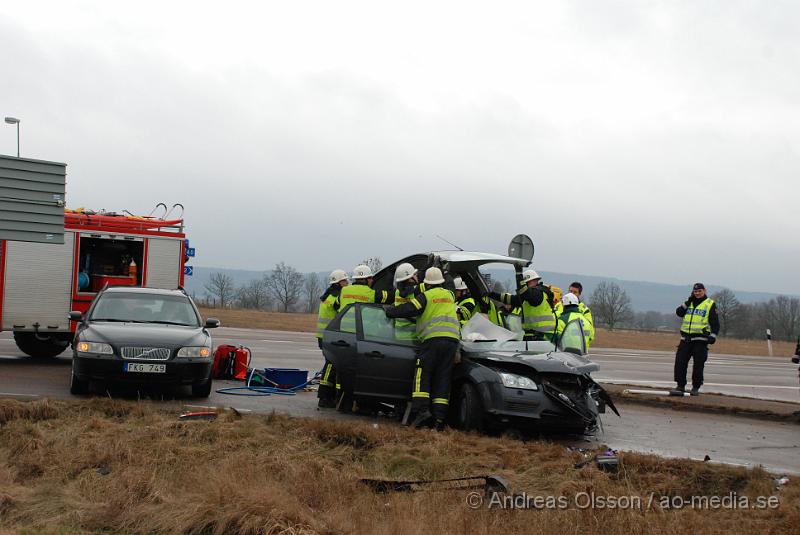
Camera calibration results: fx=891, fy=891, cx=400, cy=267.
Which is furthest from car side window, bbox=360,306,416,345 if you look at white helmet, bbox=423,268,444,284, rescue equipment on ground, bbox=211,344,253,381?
rescue equipment on ground, bbox=211,344,253,381

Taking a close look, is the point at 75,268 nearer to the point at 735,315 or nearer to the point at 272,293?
the point at 272,293

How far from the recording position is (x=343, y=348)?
10.4 m

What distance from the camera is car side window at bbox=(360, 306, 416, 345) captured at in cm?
1026

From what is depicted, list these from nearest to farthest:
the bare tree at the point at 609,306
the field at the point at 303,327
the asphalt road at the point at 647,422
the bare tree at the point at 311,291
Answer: the asphalt road at the point at 647,422
the field at the point at 303,327
the bare tree at the point at 609,306
the bare tree at the point at 311,291

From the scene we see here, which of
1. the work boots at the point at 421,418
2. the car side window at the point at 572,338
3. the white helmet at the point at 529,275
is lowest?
the work boots at the point at 421,418

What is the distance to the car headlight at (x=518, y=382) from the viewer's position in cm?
920

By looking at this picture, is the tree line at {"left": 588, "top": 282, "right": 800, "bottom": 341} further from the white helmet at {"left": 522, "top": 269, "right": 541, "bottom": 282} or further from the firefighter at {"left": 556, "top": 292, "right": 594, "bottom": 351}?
the white helmet at {"left": 522, "top": 269, "right": 541, "bottom": 282}

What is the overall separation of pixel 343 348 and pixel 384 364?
0.56m

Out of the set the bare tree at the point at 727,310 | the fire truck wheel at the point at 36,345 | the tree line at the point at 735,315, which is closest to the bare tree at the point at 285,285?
the tree line at the point at 735,315

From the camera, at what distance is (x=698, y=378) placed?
48.3 feet

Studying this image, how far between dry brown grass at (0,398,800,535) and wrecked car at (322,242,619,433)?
0.65 m

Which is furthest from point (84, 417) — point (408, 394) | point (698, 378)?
point (698, 378)

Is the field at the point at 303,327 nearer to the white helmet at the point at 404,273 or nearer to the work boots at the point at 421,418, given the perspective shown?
the white helmet at the point at 404,273

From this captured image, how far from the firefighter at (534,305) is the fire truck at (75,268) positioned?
6.99 meters
